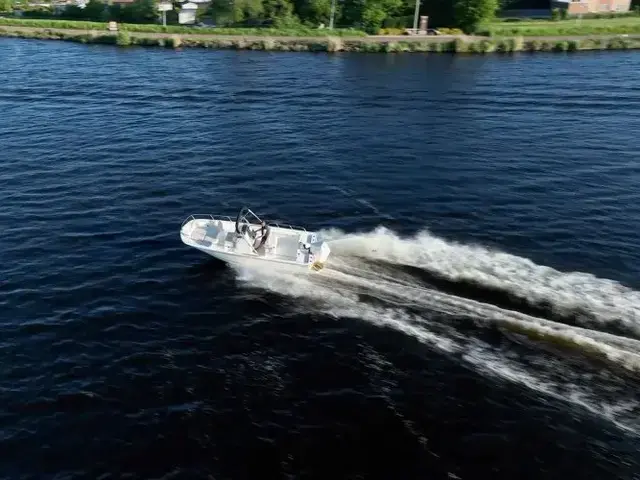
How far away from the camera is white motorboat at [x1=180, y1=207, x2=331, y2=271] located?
1470 inches

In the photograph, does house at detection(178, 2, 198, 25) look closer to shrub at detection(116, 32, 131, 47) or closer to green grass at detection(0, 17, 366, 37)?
green grass at detection(0, 17, 366, 37)

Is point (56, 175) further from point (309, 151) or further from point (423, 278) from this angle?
point (423, 278)

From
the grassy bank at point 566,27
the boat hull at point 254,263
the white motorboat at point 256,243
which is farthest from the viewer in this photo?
the grassy bank at point 566,27

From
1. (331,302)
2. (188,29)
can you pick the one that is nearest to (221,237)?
(331,302)

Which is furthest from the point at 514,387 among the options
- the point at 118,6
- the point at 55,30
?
Result: the point at 118,6

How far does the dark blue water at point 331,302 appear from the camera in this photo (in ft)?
84.6

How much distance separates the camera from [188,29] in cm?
12450

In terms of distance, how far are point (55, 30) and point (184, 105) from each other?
72.4m

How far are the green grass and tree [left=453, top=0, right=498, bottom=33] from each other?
826 inches

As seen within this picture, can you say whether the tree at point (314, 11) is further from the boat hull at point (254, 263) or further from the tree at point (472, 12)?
the boat hull at point (254, 263)

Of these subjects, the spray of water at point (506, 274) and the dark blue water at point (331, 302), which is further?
the spray of water at point (506, 274)

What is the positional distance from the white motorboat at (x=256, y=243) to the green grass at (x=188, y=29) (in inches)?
3571

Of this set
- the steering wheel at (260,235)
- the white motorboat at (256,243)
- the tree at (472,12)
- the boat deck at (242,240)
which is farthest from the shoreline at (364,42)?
the steering wheel at (260,235)

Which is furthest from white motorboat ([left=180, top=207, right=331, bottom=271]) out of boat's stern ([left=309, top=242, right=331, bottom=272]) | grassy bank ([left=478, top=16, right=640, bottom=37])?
grassy bank ([left=478, top=16, right=640, bottom=37])
